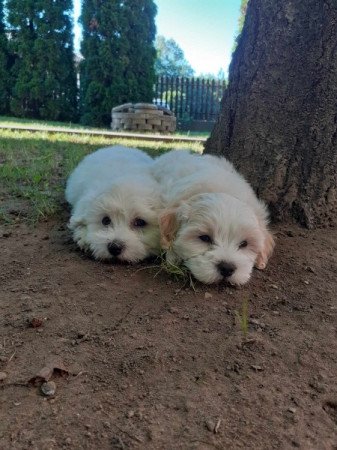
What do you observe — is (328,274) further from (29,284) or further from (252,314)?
(29,284)

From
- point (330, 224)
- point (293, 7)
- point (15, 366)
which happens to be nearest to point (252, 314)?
point (15, 366)

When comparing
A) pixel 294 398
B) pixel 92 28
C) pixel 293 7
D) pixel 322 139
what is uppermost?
pixel 92 28

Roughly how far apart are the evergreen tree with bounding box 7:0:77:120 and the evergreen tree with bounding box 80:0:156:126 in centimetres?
140

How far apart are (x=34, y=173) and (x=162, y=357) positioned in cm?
416

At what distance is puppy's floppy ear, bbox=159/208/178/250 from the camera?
10.4 ft

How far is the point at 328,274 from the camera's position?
3.19 m

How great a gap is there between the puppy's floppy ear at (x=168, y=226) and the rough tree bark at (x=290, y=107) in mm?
1183

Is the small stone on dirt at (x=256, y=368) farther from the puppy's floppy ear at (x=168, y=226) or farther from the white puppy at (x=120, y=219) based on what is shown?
the white puppy at (x=120, y=219)

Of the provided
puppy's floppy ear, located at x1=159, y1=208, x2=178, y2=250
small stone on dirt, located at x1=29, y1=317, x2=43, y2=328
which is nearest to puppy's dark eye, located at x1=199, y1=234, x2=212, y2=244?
puppy's floppy ear, located at x1=159, y1=208, x2=178, y2=250

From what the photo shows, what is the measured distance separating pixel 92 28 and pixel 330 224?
19.0m

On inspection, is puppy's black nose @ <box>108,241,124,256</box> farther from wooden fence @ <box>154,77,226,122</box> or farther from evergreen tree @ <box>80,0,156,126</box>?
wooden fence @ <box>154,77,226,122</box>

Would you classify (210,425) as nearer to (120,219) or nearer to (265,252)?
(265,252)

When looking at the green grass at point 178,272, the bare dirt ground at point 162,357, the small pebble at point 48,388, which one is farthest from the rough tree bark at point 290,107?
the small pebble at point 48,388

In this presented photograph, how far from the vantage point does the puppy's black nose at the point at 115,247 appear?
325 centimetres
